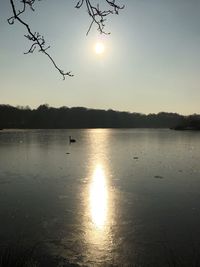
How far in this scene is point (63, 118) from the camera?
176 metres

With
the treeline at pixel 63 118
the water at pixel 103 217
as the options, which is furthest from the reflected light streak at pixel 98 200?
the treeline at pixel 63 118

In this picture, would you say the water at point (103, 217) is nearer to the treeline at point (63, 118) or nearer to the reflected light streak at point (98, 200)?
the reflected light streak at point (98, 200)

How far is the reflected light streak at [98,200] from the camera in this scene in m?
10.6

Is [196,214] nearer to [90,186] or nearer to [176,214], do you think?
[176,214]

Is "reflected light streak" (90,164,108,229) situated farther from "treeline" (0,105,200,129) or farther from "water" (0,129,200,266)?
"treeline" (0,105,200,129)

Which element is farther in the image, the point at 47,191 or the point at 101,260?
the point at 47,191

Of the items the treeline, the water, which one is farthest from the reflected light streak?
the treeline

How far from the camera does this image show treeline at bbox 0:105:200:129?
159500 mm

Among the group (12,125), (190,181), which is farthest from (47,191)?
(12,125)

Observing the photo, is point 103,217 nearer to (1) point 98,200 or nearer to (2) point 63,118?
(1) point 98,200

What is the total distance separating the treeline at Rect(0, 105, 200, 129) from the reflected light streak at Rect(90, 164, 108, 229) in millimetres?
124988

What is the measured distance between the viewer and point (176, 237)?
9016 mm

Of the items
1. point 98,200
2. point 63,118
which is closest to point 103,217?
point 98,200

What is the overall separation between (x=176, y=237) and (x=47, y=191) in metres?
6.80
